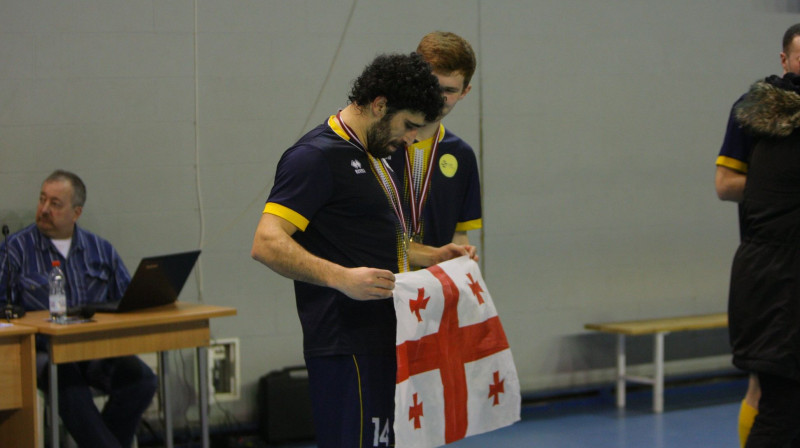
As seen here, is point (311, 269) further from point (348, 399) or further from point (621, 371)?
point (621, 371)

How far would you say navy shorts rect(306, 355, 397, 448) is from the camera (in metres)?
2.15

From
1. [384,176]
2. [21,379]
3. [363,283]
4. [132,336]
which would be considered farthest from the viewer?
[132,336]

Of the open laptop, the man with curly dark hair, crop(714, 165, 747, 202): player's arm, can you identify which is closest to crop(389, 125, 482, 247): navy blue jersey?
the man with curly dark hair

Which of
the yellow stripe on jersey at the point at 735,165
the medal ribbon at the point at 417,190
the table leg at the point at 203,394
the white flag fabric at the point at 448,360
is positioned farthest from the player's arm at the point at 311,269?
the table leg at the point at 203,394

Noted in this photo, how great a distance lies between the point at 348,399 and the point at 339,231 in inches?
15.9

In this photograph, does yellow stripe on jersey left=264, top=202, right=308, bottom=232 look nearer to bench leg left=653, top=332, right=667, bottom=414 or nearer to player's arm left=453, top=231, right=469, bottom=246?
player's arm left=453, top=231, right=469, bottom=246

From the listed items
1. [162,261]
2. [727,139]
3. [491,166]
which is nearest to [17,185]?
[162,261]

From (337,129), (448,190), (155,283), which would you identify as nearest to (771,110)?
(448,190)

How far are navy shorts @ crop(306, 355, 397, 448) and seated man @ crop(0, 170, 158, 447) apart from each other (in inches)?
82.0

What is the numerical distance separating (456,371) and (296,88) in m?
2.85

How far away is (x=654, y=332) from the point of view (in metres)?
5.36

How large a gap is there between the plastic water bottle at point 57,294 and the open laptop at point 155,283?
173mm

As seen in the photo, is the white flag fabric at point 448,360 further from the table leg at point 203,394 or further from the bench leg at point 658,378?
the bench leg at point 658,378

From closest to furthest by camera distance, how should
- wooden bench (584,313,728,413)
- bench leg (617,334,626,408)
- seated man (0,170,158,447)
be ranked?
seated man (0,170,158,447) → wooden bench (584,313,728,413) → bench leg (617,334,626,408)
